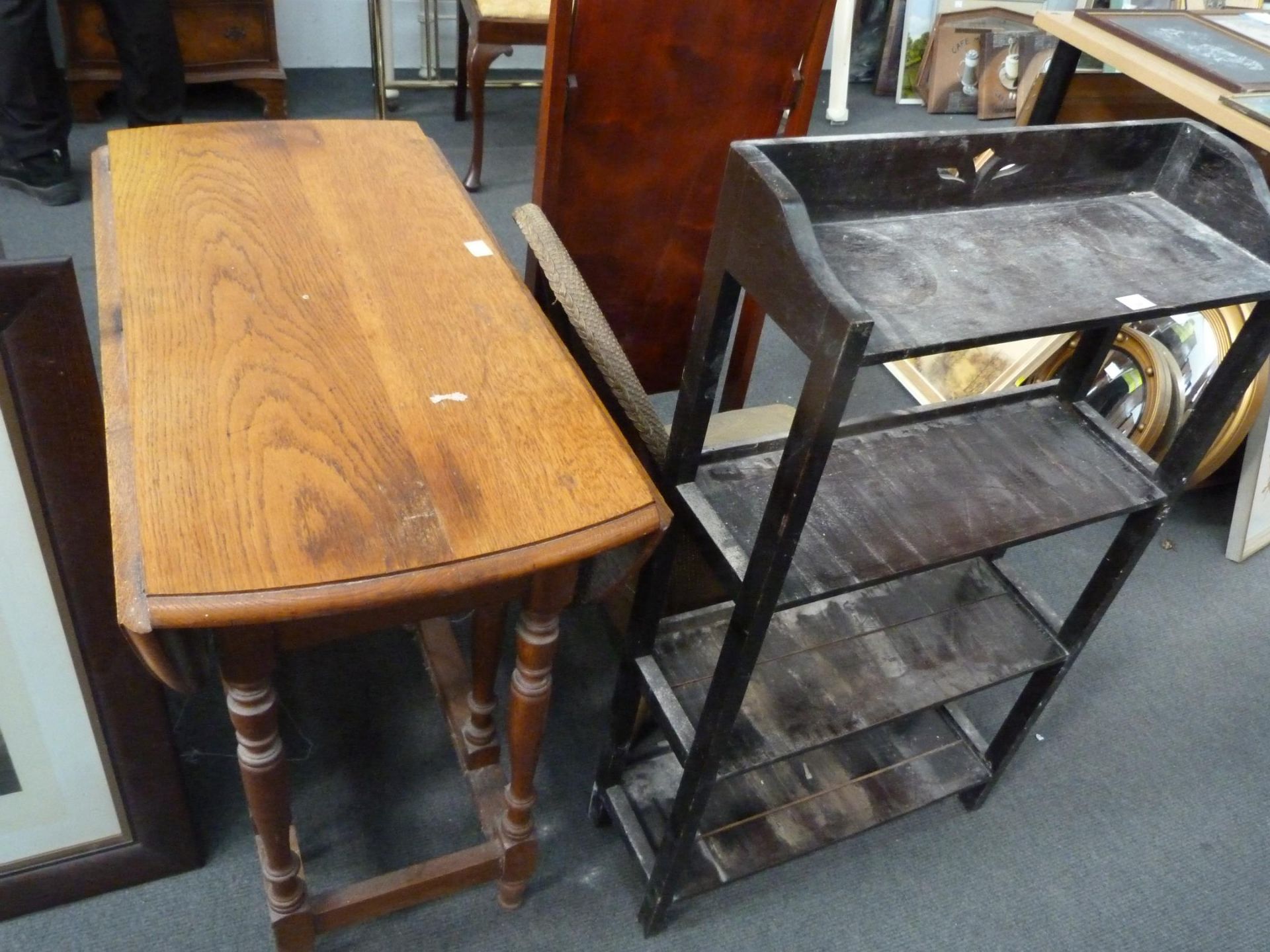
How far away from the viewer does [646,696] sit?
1.22 metres

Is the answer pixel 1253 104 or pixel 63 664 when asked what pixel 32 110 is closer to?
pixel 63 664

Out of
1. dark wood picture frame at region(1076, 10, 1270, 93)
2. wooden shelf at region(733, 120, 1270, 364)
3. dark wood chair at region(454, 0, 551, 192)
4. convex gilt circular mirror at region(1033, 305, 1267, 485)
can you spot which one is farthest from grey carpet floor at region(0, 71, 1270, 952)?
dark wood chair at region(454, 0, 551, 192)

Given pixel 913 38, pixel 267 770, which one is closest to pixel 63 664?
pixel 267 770

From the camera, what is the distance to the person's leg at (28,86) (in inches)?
90.4

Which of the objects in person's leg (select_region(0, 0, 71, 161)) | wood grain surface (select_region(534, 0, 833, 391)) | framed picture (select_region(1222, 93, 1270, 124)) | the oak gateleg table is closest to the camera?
the oak gateleg table

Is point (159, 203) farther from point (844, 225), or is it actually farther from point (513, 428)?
point (844, 225)

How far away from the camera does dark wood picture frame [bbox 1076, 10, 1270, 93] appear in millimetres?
1874

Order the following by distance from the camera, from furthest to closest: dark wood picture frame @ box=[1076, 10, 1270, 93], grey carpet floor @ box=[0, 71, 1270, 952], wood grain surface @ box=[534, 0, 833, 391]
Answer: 1. dark wood picture frame @ box=[1076, 10, 1270, 93]
2. wood grain surface @ box=[534, 0, 833, 391]
3. grey carpet floor @ box=[0, 71, 1270, 952]

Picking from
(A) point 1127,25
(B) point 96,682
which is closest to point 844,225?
(B) point 96,682

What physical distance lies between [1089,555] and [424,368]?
1564 millimetres

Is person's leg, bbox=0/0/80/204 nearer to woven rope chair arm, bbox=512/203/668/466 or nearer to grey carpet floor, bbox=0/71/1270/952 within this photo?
grey carpet floor, bbox=0/71/1270/952

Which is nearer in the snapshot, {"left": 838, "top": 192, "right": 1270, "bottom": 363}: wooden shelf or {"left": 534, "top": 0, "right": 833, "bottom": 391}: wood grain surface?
{"left": 838, "top": 192, "right": 1270, "bottom": 363}: wooden shelf

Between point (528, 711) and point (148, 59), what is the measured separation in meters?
2.37

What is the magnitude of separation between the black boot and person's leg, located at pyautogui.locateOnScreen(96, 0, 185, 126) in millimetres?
256
